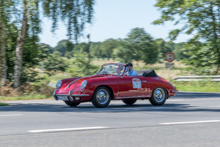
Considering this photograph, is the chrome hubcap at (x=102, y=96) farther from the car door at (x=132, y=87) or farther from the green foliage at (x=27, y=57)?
the green foliage at (x=27, y=57)

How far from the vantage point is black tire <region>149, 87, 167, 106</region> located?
11789 mm

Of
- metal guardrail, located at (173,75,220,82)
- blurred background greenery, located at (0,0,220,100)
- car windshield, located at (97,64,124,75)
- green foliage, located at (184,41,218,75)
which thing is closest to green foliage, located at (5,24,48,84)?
blurred background greenery, located at (0,0,220,100)

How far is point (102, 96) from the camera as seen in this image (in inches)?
420

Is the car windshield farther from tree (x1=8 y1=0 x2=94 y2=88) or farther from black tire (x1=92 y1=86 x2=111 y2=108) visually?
tree (x1=8 y1=0 x2=94 y2=88)

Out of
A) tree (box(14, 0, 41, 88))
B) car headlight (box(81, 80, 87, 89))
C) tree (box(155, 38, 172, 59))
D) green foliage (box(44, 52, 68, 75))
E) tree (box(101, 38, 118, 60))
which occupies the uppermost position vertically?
tree (box(101, 38, 118, 60))

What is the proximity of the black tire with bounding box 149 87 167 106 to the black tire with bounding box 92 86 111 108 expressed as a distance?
1825 mm

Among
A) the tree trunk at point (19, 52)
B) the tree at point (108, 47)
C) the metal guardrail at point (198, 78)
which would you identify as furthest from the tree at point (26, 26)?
the tree at point (108, 47)

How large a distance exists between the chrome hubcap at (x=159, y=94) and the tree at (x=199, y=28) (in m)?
11.9

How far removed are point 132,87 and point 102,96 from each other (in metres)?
1.15

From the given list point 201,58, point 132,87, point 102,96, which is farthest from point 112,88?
point 201,58
